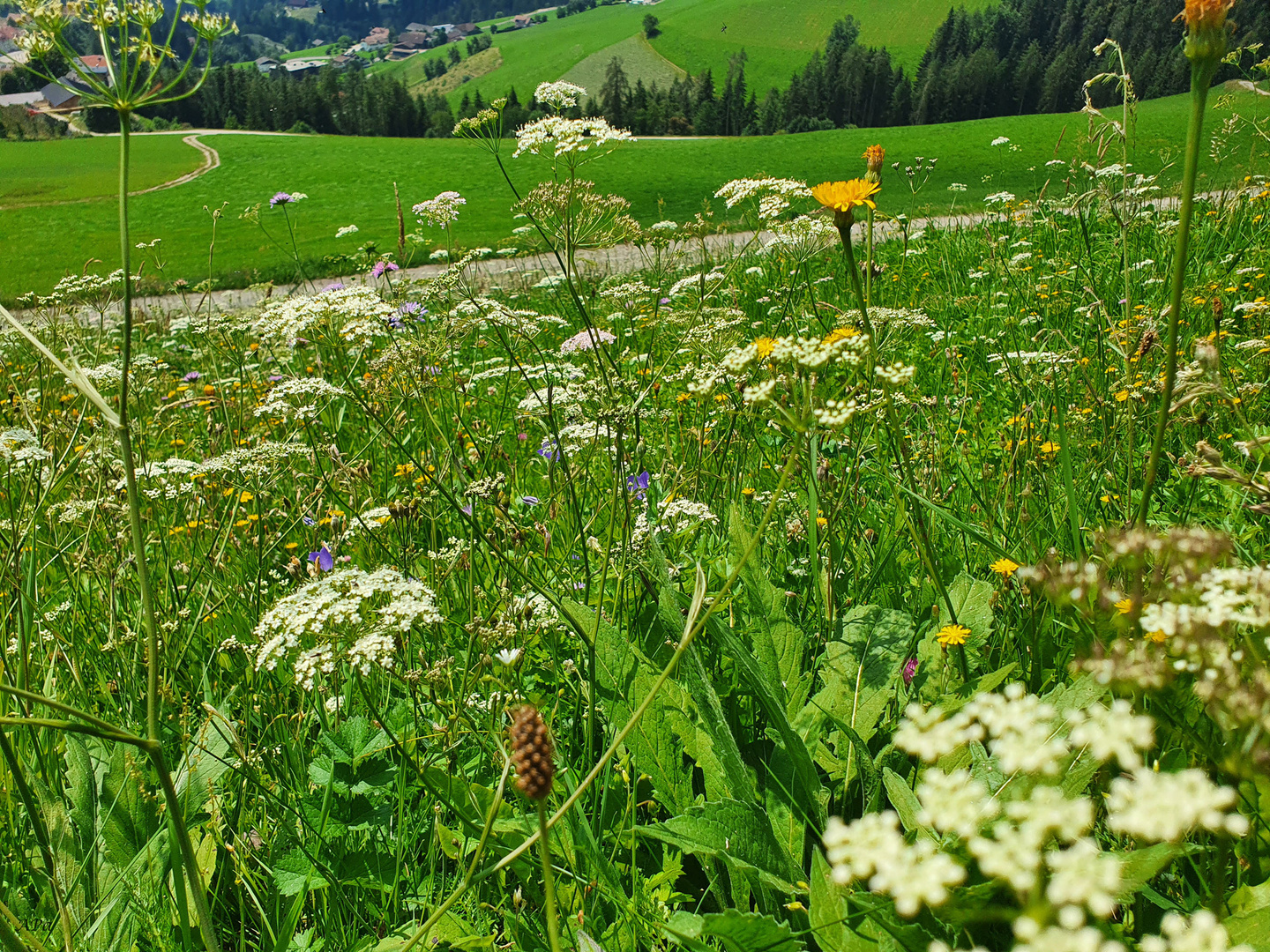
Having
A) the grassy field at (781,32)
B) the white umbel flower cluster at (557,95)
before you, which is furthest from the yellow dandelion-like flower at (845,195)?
the grassy field at (781,32)

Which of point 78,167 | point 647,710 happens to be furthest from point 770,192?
point 78,167

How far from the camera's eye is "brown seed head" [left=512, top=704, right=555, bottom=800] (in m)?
0.81

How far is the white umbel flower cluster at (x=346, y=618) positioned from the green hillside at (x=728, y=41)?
112 metres

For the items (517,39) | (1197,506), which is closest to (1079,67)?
(1197,506)

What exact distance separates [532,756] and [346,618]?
89 centimetres

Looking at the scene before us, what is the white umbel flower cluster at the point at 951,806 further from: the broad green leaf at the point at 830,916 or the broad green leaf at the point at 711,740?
the broad green leaf at the point at 711,740

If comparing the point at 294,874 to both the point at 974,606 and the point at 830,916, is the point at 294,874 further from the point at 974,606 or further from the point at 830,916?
the point at 974,606

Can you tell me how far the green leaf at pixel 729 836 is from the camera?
145 centimetres

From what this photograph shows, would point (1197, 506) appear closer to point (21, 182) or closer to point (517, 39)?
point (21, 182)

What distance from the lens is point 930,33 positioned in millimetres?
110250

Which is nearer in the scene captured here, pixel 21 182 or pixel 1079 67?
pixel 21 182

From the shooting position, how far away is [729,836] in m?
1.48

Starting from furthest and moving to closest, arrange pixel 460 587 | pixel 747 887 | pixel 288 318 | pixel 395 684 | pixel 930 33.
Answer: pixel 930 33 → pixel 460 587 → pixel 395 684 → pixel 288 318 → pixel 747 887

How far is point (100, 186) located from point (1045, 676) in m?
46.4
